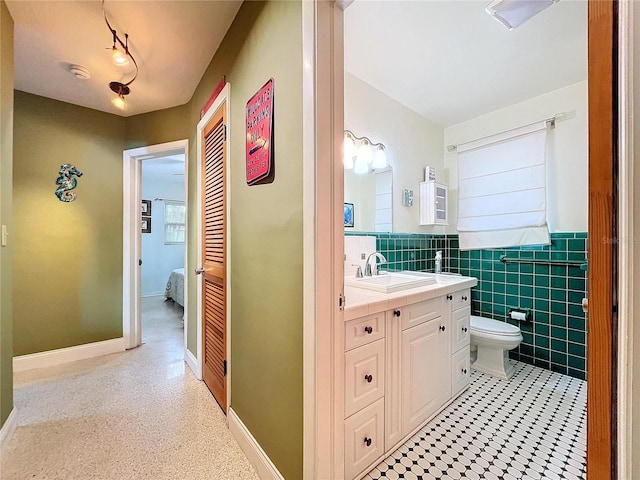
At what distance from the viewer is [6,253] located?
1.53 m

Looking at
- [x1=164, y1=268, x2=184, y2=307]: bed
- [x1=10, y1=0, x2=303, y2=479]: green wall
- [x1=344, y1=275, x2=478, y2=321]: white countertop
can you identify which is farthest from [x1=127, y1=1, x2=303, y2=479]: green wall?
[x1=164, y1=268, x2=184, y2=307]: bed

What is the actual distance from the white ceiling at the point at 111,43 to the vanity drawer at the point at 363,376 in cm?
203

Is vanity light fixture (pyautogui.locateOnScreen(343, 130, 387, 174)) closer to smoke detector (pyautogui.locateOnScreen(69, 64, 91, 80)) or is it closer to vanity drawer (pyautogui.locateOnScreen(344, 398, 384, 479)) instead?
vanity drawer (pyautogui.locateOnScreen(344, 398, 384, 479))

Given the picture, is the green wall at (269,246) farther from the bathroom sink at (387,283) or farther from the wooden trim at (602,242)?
the wooden trim at (602,242)

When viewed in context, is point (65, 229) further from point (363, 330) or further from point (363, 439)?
point (363, 439)

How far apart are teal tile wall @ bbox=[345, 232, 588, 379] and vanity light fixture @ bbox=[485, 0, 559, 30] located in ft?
5.15

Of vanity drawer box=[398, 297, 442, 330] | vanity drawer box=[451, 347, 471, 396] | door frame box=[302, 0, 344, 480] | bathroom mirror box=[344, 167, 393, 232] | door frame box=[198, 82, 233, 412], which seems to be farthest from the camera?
bathroom mirror box=[344, 167, 393, 232]

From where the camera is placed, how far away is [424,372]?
161 cm

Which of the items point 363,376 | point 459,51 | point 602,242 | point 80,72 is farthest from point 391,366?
point 80,72

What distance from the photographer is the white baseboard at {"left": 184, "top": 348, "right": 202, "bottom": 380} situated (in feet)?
7.40

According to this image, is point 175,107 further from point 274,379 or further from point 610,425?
point 610,425

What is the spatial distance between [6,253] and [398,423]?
95.4 inches

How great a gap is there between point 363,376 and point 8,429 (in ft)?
6.86

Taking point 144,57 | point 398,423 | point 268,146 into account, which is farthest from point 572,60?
point 144,57
